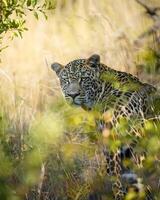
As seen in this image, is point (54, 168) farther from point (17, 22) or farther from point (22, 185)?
point (17, 22)

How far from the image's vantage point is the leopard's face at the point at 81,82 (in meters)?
9.59

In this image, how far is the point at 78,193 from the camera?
23.3 ft

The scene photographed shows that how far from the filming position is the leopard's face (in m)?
9.59

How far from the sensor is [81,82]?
9836 millimetres

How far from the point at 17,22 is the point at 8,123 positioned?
1739 millimetres

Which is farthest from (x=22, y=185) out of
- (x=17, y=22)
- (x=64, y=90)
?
(x=64, y=90)

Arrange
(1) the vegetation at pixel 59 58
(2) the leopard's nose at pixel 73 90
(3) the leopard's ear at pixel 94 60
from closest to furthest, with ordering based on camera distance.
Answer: (1) the vegetation at pixel 59 58 < (2) the leopard's nose at pixel 73 90 < (3) the leopard's ear at pixel 94 60

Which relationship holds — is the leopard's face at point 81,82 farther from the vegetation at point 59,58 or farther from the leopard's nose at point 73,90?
the vegetation at point 59,58

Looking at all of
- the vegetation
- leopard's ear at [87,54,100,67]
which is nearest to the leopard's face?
leopard's ear at [87,54,100,67]

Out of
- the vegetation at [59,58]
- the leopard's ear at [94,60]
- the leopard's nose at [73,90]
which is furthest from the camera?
the leopard's ear at [94,60]

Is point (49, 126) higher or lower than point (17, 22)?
lower

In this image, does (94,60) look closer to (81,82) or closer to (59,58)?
(81,82)

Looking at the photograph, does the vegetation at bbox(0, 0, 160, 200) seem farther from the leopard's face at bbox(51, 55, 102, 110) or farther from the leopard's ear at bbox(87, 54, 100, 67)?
the leopard's ear at bbox(87, 54, 100, 67)

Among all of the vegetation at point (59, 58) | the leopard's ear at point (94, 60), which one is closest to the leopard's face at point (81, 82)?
the leopard's ear at point (94, 60)
